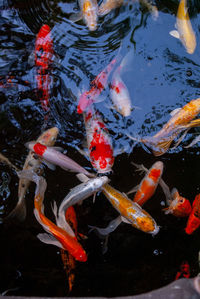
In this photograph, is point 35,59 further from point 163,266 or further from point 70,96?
point 163,266

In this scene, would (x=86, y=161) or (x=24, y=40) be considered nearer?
(x=86, y=161)

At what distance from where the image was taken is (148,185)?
3320 millimetres

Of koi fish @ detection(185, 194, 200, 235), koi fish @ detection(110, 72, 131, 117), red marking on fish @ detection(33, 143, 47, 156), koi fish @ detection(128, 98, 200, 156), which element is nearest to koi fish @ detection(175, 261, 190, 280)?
koi fish @ detection(185, 194, 200, 235)

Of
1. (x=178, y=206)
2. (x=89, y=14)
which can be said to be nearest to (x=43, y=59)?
(x=89, y=14)

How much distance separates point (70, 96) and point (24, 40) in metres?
1.08

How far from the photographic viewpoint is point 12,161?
3.53 m

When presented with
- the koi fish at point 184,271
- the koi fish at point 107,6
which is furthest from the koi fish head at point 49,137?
the koi fish at point 184,271

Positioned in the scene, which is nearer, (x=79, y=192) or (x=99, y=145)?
(x=79, y=192)

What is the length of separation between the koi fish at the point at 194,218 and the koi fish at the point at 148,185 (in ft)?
1.77

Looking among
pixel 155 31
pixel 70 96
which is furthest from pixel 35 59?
pixel 155 31

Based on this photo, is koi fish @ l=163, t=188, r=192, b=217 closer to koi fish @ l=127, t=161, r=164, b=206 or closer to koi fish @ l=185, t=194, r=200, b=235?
koi fish @ l=185, t=194, r=200, b=235

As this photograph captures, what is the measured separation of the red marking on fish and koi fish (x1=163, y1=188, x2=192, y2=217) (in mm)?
1686

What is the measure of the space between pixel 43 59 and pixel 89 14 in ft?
2.84

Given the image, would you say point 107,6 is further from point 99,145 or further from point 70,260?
point 70,260
